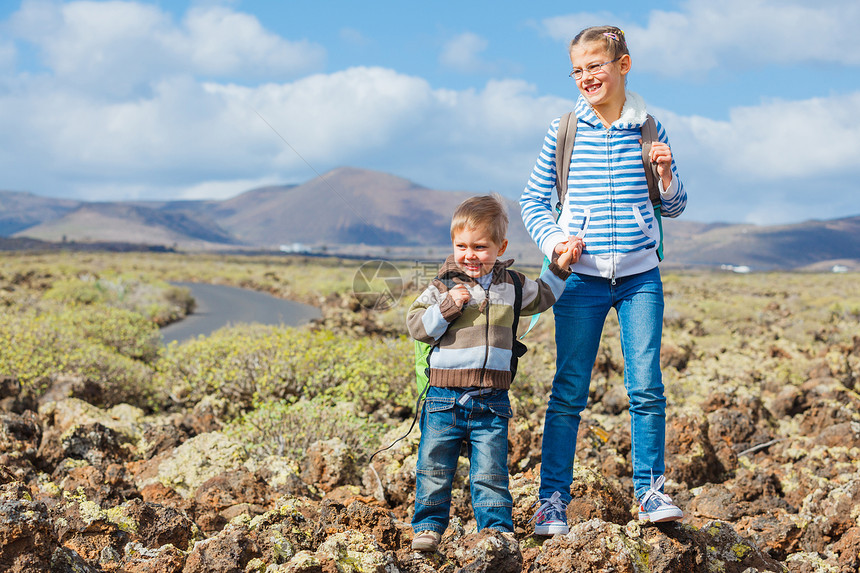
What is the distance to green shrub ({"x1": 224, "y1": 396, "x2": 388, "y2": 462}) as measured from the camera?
564cm

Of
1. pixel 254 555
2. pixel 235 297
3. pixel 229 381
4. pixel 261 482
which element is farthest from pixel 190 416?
pixel 235 297

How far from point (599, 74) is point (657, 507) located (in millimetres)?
1758

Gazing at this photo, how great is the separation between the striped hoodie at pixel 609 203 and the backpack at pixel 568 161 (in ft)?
0.08

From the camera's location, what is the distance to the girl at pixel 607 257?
9.91 feet

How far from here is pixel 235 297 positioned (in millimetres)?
28562

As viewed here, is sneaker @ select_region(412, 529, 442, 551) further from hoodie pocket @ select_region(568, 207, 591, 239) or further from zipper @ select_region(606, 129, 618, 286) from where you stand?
hoodie pocket @ select_region(568, 207, 591, 239)

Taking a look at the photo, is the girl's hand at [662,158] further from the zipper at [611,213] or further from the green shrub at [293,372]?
the green shrub at [293,372]

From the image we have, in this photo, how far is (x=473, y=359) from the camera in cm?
294

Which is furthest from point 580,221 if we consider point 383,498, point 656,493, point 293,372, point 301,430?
point 293,372

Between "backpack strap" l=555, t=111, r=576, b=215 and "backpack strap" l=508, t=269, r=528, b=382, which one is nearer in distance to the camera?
"backpack strap" l=508, t=269, r=528, b=382

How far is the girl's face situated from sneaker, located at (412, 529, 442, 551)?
1.90m

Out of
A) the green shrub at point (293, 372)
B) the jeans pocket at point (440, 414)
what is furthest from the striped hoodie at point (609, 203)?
the green shrub at point (293, 372)

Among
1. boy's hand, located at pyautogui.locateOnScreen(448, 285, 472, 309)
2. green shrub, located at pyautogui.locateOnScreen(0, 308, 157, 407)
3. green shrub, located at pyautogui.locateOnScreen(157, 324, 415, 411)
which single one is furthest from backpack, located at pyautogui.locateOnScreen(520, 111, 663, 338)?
green shrub, located at pyautogui.locateOnScreen(0, 308, 157, 407)

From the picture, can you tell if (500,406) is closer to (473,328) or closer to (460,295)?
(473,328)
